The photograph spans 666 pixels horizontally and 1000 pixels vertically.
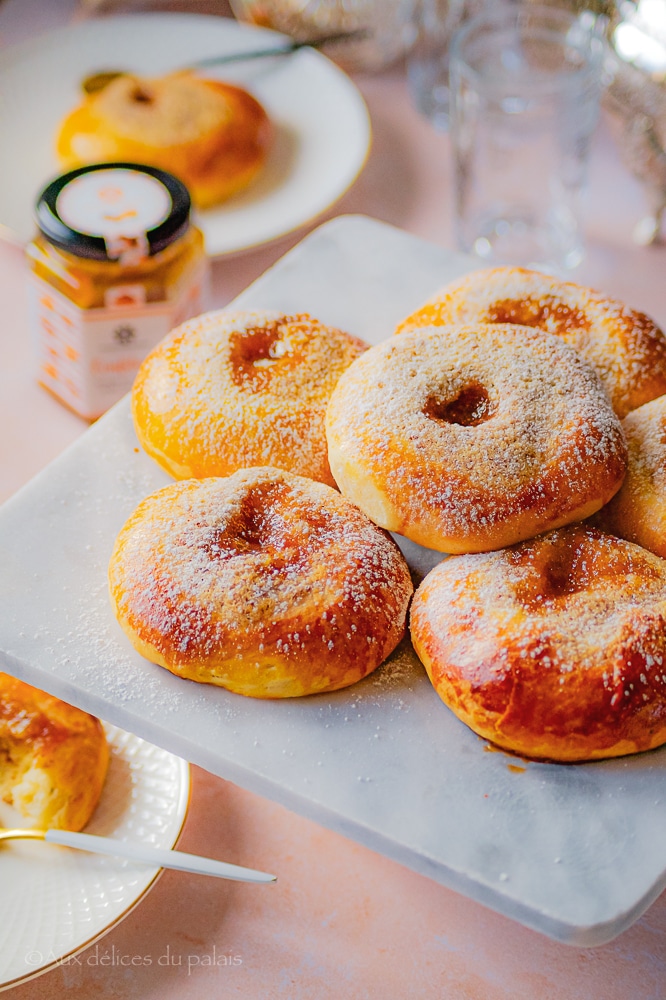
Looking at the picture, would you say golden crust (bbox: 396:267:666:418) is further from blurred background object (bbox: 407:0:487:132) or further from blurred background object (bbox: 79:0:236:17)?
blurred background object (bbox: 79:0:236:17)

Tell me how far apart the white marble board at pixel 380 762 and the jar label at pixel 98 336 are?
0.24 meters

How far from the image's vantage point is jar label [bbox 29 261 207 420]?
3.14 feet

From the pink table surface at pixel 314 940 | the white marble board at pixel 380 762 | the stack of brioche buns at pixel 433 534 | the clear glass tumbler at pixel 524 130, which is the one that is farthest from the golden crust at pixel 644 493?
the clear glass tumbler at pixel 524 130

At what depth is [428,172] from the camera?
1382 millimetres

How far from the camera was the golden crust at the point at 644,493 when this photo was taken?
699mm

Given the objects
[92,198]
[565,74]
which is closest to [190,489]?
[92,198]

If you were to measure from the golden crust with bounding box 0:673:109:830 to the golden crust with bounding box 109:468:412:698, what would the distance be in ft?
0.47

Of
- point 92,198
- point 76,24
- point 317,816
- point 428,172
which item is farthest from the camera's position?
point 76,24

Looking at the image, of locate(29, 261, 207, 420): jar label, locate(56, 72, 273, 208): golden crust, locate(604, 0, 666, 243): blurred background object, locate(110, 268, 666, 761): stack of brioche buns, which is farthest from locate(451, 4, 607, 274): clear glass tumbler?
locate(110, 268, 666, 761): stack of brioche buns

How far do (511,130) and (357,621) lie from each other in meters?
0.81

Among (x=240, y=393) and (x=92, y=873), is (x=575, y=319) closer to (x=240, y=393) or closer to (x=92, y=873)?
(x=240, y=393)

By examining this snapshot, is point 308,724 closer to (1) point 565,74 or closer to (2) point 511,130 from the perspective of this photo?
(2) point 511,130

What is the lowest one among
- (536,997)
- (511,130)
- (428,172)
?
(536,997)

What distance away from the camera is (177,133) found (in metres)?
1.25
